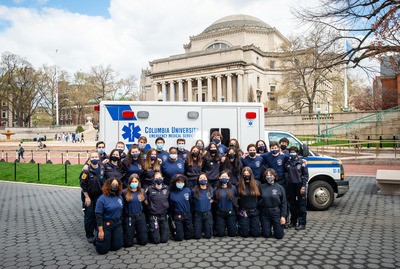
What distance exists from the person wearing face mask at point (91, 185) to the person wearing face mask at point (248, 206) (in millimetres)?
2980

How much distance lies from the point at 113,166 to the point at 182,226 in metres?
1.95

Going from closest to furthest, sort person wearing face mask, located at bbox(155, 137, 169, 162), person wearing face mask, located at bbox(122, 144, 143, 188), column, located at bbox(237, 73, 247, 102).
→ person wearing face mask, located at bbox(122, 144, 143, 188)
person wearing face mask, located at bbox(155, 137, 169, 162)
column, located at bbox(237, 73, 247, 102)

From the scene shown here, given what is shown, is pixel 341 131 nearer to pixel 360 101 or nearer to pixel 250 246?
pixel 360 101

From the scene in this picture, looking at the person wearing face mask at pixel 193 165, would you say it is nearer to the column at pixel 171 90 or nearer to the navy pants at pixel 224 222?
the navy pants at pixel 224 222

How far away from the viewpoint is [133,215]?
6.67 metres

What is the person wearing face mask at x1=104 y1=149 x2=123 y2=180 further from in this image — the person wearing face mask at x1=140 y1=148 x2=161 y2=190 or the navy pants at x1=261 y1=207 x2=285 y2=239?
the navy pants at x1=261 y1=207 x2=285 y2=239

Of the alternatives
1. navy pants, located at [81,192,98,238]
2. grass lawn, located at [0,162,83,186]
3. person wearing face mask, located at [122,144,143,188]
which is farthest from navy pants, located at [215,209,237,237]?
grass lawn, located at [0,162,83,186]

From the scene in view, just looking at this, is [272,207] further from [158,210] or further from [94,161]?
[94,161]

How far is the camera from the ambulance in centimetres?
895

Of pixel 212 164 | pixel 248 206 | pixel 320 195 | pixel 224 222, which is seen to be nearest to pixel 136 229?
pixel 224 222

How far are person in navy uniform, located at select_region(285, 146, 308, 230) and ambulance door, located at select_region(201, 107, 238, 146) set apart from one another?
90.4 inches

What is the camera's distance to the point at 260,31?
3157 inches

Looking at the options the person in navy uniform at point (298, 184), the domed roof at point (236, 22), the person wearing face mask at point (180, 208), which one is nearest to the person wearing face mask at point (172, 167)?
the person wearing face mask at point (180, 208)

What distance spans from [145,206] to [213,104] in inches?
146
